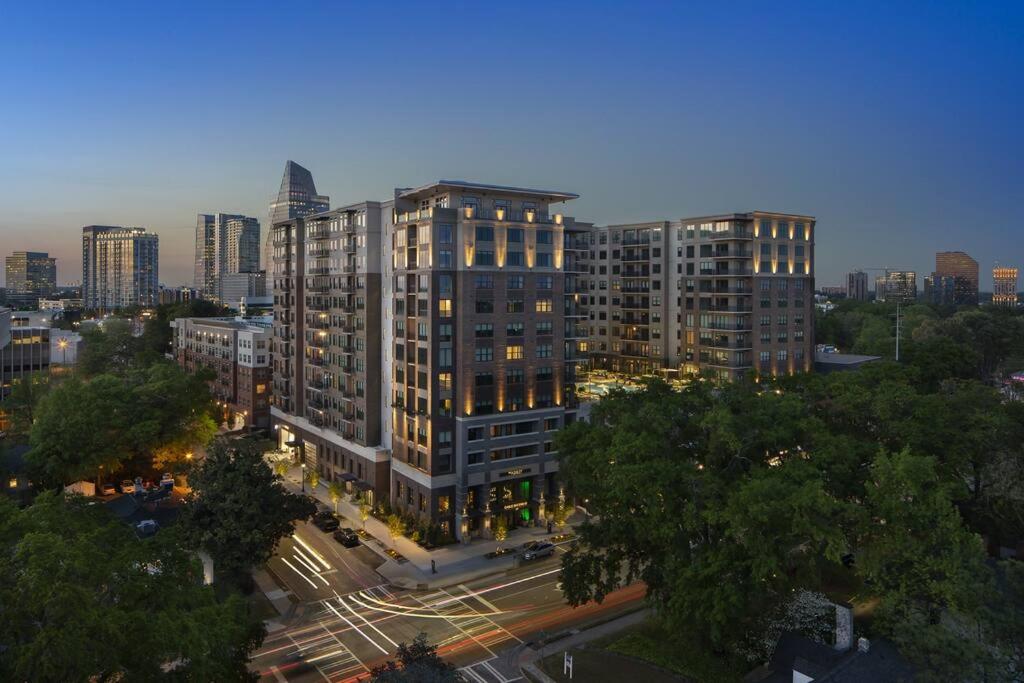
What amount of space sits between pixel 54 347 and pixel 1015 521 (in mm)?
141226

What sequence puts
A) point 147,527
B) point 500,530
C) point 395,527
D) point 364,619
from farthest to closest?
point 395,527 < point 500,530 < point 147,527 < point 364,619

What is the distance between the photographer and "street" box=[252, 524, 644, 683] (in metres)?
37.9

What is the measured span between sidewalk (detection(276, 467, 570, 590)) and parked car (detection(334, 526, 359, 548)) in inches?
53.6

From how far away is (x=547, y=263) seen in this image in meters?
62.9

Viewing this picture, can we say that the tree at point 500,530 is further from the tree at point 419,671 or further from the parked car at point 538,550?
the tree at point 419,671

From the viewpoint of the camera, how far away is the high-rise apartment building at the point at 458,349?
58312mm

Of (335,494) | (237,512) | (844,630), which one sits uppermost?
(237,512)

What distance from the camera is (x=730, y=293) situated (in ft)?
301

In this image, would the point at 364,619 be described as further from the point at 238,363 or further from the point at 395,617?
the point at 238,363

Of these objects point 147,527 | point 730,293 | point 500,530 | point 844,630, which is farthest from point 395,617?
point 730,293

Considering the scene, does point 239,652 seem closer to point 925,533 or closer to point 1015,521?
point 925,533

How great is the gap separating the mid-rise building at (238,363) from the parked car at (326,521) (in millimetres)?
40426

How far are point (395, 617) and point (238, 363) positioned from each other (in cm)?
7198

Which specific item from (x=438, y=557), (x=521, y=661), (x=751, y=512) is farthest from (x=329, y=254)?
(x=751, y=512)
